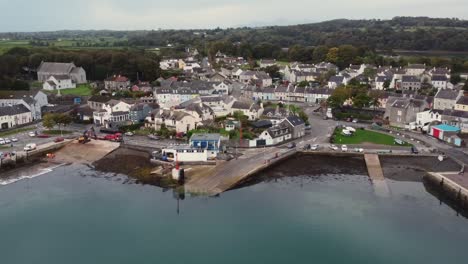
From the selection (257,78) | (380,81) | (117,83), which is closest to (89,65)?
(117,83)

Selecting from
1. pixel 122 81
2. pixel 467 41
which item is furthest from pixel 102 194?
pixel 467 41

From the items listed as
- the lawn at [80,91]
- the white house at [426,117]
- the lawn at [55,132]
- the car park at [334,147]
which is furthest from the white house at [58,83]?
the white house at [426,117]

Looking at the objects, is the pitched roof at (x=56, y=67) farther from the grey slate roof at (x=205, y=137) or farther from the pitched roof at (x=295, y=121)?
the pitched roof at (x=295, y=121)

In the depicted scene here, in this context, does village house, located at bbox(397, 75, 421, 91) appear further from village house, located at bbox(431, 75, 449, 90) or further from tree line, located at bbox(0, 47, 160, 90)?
tree line, located at bbox(0, 47, 160, 90)

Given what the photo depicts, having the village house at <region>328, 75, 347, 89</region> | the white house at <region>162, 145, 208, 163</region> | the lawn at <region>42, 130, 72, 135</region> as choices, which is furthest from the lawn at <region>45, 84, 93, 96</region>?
the village house at <region>328, 75, 347, 89</region>

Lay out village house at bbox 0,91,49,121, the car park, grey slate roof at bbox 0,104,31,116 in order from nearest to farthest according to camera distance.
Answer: the car park < grey slate roof at bbox 0,104,31,116 < village house at bbox 0,91,49,121

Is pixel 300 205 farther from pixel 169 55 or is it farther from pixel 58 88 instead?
pixel 169 55
